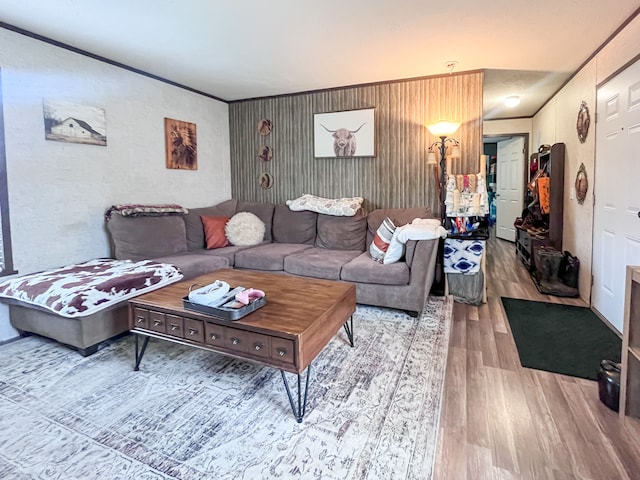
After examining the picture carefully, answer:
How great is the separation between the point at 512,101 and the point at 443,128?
203 centimetres

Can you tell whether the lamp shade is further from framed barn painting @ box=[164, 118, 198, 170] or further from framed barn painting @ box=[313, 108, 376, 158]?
framed barn painting @ box=[164, 118, 198, 170]

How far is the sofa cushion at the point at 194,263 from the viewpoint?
304cm

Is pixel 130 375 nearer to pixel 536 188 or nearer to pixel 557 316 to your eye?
pixel 557 316

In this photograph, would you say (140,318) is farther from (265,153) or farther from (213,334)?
(265,153)

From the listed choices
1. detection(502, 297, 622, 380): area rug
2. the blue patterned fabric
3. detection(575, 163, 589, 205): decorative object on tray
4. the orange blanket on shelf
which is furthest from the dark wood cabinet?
the blue patterned fabric

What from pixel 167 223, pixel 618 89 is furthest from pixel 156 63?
pixel 618 89

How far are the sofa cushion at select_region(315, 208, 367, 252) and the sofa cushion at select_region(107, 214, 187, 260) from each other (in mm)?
1573

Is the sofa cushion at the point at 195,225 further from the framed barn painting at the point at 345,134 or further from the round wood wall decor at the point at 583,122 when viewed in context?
the round wood wall decor at the point at 583,122

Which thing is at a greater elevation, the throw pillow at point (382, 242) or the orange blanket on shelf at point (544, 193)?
the orange blanket on shelf at point (544, 193)

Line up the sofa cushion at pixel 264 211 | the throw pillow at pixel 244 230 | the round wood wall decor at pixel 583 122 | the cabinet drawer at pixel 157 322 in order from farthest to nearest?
1. the sofa cushion at pixel 264 211
2. the throw pillow at pixel 244 230
3. the round wood wall decor at pixel 583 122
4. the cabinet drawer at pixel 157 322

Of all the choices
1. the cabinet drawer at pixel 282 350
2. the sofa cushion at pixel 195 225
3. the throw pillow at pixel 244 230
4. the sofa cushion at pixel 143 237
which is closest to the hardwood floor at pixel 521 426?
the cabinet drawer at pixel 282 350

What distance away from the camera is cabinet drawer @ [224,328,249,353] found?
1.75m

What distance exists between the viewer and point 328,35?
2738mm

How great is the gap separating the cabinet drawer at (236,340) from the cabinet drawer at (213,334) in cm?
3
